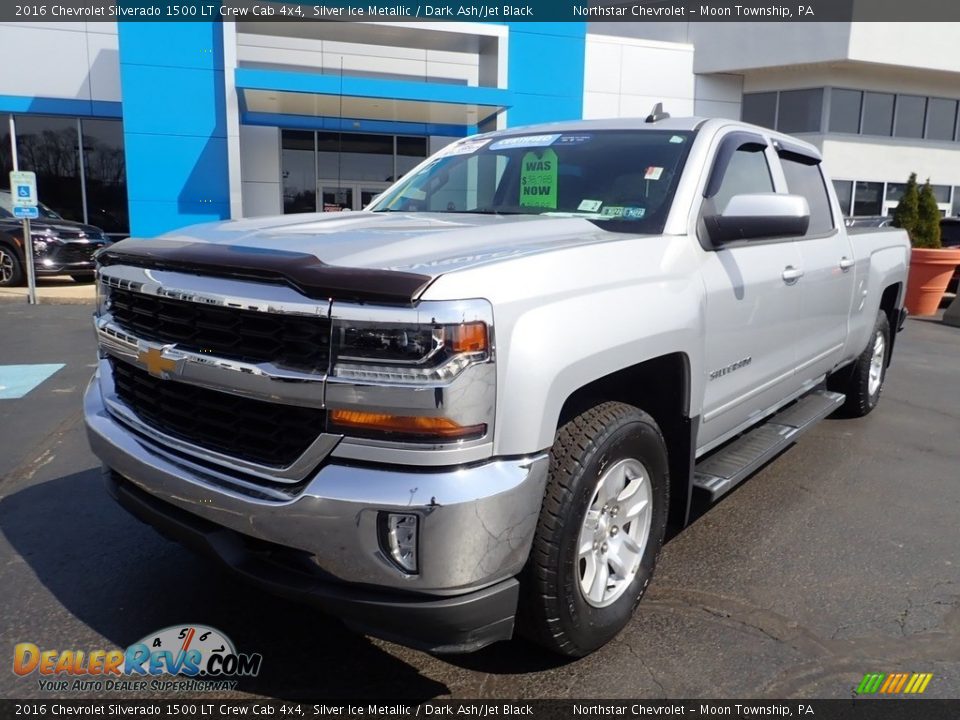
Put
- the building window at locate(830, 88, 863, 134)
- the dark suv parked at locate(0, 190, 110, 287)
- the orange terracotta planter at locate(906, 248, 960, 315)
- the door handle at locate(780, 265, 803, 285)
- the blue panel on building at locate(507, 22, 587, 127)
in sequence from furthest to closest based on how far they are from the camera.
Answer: the building window at locate(830, 88, 863, 134) < the blue panel on building at locate(507, 22, 587, 127) < the dark suv parked at locate(0, 190, 110, 287) < the orange terracotta planter at locate(906, 248, 960, 315) < the door handle at locate(780, 265, 803, 285)

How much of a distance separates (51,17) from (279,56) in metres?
5.40

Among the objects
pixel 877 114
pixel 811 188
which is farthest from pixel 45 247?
pixel 877 114

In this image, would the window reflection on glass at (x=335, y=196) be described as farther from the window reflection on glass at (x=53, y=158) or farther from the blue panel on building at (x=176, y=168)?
the window reflection on glass at (x=53, y=158)

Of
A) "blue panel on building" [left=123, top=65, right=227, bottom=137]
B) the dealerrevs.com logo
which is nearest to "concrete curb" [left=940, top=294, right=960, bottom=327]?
the dealerrevs.com logo

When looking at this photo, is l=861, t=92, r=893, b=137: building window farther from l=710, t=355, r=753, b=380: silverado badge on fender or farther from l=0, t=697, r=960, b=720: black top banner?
l=0, t=697, r=960, b=720: black top banner

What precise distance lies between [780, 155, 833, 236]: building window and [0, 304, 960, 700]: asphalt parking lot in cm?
154

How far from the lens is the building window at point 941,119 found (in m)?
23.5

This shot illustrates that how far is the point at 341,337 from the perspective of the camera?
2.03 metres

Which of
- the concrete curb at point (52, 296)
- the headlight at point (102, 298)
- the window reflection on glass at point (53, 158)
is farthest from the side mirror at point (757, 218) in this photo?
the window reflection on glass at point (53, 158)

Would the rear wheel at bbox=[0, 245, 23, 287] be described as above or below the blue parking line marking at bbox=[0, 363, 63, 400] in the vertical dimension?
above

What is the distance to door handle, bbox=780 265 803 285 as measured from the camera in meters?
3.72

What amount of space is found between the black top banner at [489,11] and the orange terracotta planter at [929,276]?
976cm

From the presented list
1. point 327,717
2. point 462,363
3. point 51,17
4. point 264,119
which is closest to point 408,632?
point 327,717

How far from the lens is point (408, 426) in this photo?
201 cm
